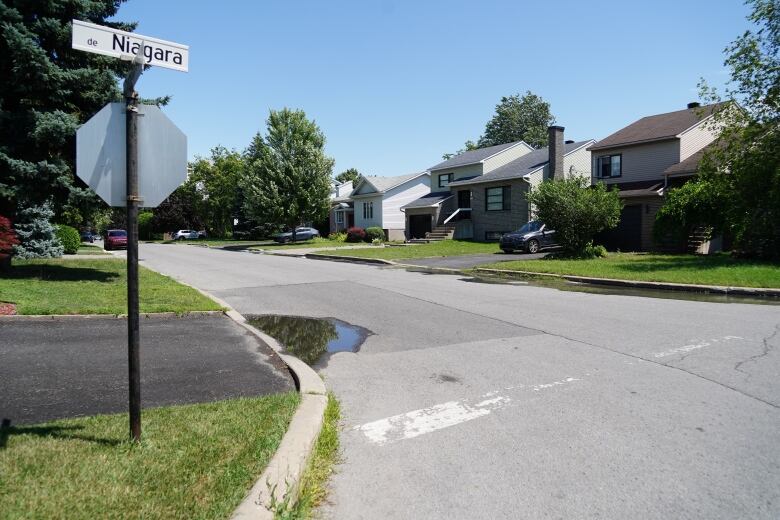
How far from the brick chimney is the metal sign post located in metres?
31.1

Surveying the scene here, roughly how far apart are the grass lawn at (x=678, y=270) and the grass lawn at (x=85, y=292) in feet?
37.1

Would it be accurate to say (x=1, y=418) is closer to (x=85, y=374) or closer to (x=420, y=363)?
(x=85, y=374)

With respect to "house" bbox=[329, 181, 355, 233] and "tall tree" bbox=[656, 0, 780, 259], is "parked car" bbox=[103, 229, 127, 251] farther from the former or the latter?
"tall tree" bbox=[656, 0, 780, 259]

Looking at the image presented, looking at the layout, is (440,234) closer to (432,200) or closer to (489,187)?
(432,200)

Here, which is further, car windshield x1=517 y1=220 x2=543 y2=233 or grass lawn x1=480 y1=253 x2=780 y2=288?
car windshield x1=517 y1=220 x2=543 y2=233

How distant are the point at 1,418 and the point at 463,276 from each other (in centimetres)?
1453

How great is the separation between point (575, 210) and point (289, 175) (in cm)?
2508

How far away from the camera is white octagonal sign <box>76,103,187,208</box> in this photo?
3629 mm

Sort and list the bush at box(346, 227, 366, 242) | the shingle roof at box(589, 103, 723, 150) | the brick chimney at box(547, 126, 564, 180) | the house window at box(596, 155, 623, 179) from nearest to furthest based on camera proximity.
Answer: the shingle roof at box(589, 103, 723, 150) → the house window at box(596, 155, 623, 179) → the brick chimney at box(547, 126, 564, 180) → the bush at box(346, 227, 366, 242)

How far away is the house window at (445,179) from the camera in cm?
4297

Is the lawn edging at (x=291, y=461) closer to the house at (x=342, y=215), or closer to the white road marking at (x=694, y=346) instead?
the white road marking at (x=694, y=346)

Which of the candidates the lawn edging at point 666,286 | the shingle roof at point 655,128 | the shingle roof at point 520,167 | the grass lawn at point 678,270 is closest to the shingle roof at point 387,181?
the shingle roof at point 520,167

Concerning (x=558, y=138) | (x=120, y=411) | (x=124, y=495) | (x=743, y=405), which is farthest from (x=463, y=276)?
(x=558, y=138)

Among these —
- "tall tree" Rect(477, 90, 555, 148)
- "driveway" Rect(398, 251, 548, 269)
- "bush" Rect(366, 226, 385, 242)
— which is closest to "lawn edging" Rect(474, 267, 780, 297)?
"driveway" Rect(398, 251, 548, 269)
